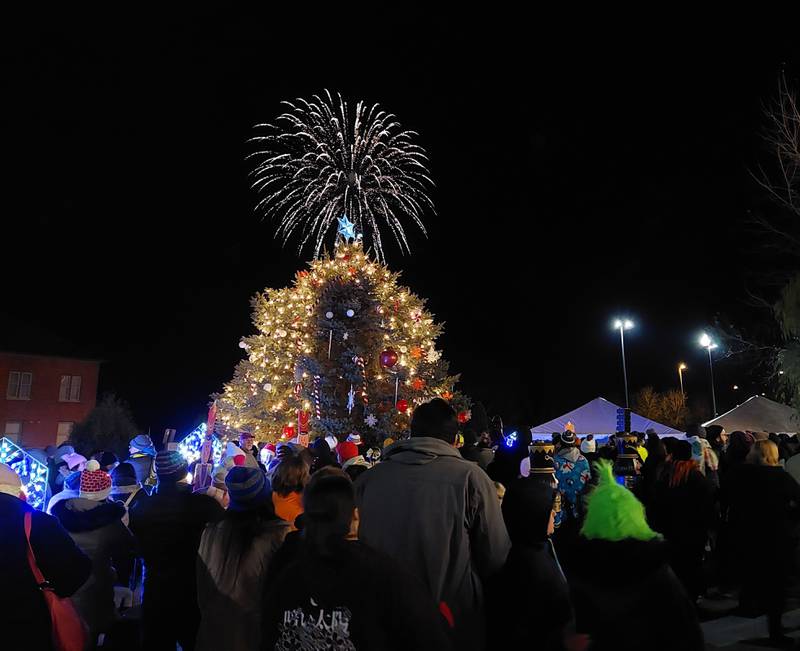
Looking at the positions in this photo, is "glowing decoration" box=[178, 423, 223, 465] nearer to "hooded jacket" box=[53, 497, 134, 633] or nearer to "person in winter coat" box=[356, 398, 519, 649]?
"hooded jacket" box=[53, 497, 134, 633]

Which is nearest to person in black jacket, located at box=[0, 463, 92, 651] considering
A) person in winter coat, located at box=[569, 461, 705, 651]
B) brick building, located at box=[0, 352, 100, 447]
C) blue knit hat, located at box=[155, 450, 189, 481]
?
blue knit hat, located at box=[155, 450, 189, 481]

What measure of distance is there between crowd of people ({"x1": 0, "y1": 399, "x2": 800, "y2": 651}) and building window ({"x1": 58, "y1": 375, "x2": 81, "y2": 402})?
49.0 m

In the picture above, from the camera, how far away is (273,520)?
14.6 feet

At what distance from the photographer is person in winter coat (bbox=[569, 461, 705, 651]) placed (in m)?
2.82

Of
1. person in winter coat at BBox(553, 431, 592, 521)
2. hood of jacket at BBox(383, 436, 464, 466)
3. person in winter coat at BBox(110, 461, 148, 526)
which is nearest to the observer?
hood of jacket at BBox(383, 436, 464, 466)

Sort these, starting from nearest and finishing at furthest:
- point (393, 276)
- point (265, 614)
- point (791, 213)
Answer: point (265, 614) < point (791, 213) < point (393, 276)

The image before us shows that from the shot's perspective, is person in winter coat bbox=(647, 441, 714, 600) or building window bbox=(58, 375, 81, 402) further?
building window bbox=(58, 375, 81, 402)

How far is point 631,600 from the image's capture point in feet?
9.43

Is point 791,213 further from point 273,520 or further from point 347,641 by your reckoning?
point 347,641

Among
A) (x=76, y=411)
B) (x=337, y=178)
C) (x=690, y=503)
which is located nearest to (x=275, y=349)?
(x=337, y=178)

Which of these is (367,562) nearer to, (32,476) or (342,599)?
(342,599)

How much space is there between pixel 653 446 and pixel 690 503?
6.71 feet

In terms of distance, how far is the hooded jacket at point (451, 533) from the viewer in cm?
386

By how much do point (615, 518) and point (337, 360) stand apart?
2075 centimetres
